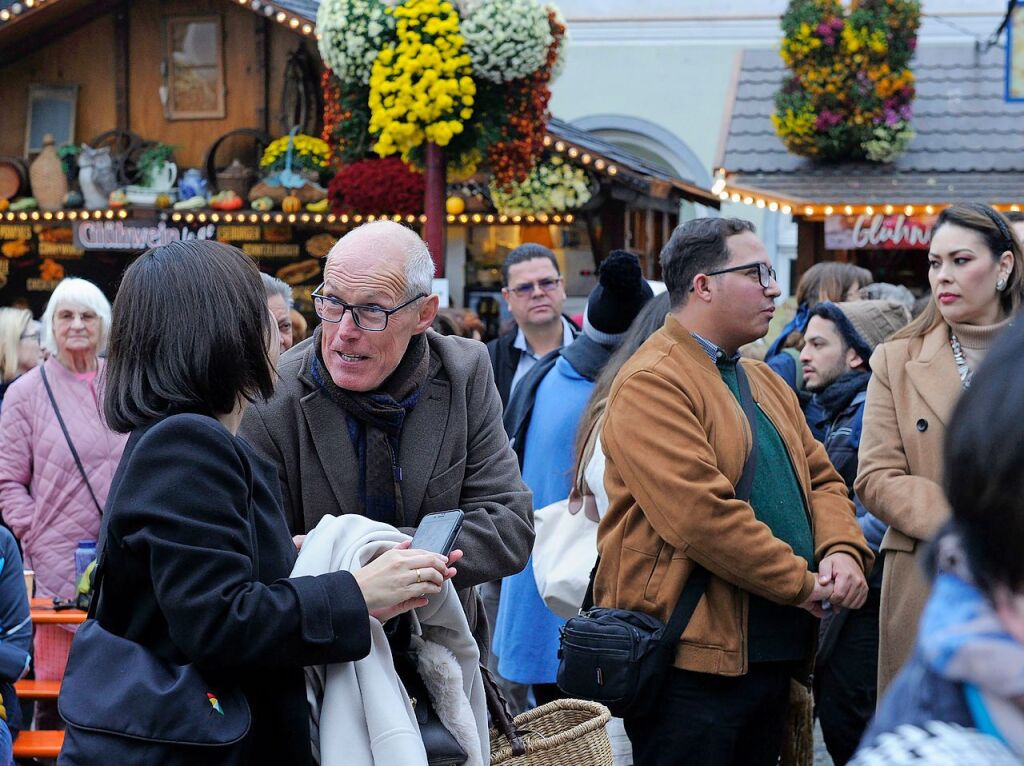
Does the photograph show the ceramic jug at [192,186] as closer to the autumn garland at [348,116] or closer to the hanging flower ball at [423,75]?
the autumn garland at [348,116]

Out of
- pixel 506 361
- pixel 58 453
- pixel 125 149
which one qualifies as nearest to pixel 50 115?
pixel 125 149

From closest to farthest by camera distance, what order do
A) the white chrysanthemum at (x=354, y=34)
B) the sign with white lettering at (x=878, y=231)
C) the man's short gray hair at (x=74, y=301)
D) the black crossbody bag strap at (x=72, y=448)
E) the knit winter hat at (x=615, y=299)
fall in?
the knit winter hat at (x=615, y=299) < the black crossbody bag strap at (x=72, y=448) < the man's short gray hair at (x=74, y=301) < the white chrysanthemum at (x=354, y=34) < the sign with white lettering at (x=878, y=231)

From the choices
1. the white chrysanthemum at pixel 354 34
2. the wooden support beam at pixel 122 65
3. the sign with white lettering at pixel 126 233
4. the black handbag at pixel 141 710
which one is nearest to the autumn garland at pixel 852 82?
the white chrysanthemum at pixel 354 34

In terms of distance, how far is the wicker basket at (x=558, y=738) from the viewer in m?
3.21

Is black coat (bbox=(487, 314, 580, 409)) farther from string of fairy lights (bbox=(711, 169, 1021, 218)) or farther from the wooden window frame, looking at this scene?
the wooden window frame

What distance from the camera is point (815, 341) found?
5.65 metres

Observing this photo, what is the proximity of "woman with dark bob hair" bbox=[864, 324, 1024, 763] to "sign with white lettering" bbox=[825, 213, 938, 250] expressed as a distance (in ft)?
32.5

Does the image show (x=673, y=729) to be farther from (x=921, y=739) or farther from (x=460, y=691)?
(x=921, y=739)

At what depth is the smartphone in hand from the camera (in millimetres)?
2621

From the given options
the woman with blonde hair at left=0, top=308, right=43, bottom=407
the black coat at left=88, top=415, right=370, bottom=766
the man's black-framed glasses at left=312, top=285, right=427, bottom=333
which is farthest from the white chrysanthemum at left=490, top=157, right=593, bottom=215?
the black coat at left=88, top=415, right=370, bottom=766

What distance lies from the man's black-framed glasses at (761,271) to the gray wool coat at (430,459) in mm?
835

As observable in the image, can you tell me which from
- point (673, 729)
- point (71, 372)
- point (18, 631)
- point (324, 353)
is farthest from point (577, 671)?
point (71, 372)

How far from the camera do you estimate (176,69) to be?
12000mm

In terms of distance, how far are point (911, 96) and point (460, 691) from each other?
1055cm
